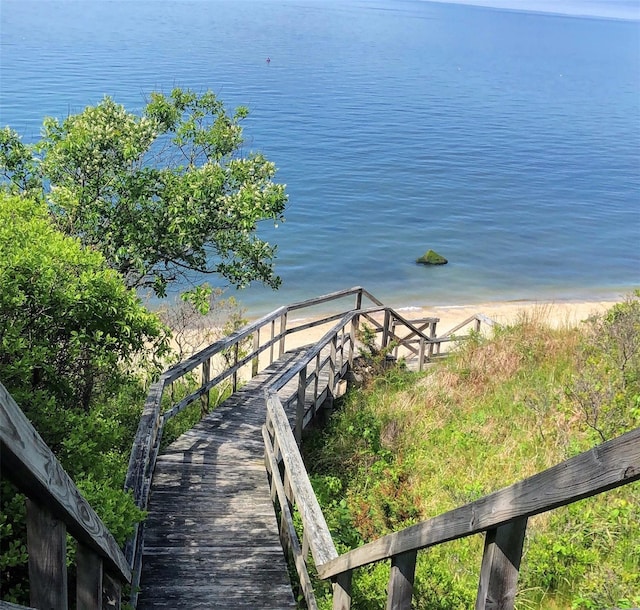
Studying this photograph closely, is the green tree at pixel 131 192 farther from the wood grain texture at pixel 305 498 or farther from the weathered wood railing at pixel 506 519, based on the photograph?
the weathered wood railing at pixel 506 519

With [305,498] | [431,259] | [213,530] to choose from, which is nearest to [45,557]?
[305,498]

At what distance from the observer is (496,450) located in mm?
7637

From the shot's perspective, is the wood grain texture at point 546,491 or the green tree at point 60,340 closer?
the wood grain texture at point 546,491

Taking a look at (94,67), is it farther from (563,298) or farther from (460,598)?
(460,598)

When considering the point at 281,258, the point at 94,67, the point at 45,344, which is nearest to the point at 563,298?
the point at 281,258

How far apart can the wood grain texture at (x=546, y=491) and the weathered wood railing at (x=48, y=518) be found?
1027mm

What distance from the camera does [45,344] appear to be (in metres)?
4.59

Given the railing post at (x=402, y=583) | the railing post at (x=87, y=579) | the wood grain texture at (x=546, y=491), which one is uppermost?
the wood grain texture at (x=546, y=491)

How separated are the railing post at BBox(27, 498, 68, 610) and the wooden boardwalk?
297 centimetres

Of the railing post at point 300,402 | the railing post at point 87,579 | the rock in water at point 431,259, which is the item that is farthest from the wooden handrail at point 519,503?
the rock in water at point 431,259

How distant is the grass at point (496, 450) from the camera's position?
5.26 metres

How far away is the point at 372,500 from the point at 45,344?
4.18 metres

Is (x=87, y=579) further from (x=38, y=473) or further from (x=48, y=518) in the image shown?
(x=38, y=473)

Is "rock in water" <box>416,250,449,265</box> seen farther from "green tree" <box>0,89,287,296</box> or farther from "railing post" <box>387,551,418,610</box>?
"railing post" <box>387,551,418,610</box>
